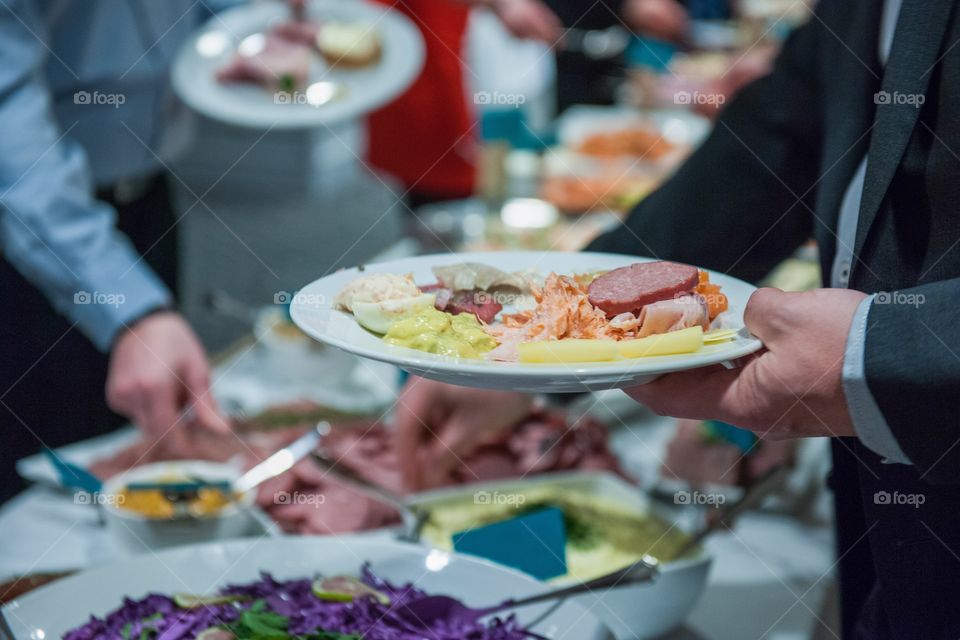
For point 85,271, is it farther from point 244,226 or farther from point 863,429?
point 244,226

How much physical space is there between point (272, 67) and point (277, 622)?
200 cm

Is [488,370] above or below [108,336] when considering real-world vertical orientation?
above

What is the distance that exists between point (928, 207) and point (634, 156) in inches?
101

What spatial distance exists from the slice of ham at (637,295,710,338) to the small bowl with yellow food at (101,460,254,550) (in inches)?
29.8

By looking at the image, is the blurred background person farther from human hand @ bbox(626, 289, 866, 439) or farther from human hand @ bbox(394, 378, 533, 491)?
human hand @ bbox(626, 289, 866, 439)

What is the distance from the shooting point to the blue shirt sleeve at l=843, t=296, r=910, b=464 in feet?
2.68

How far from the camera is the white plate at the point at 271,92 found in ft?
8.66

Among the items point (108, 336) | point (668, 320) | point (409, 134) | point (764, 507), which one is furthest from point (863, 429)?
point (409, 134)

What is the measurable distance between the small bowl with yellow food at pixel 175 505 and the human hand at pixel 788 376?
2.49ft

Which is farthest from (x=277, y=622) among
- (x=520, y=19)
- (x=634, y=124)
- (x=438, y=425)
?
(x=634, y=124)

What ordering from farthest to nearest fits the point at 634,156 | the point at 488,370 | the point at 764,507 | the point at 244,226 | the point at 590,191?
the point at 244,226 → the point at 634,156 → the point at 590,191 → the point at 764,507 → the point at 488,370

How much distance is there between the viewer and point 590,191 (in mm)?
3088

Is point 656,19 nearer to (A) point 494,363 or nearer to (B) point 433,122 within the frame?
(B) point 433,122

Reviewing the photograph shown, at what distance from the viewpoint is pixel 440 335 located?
0.88 meters
